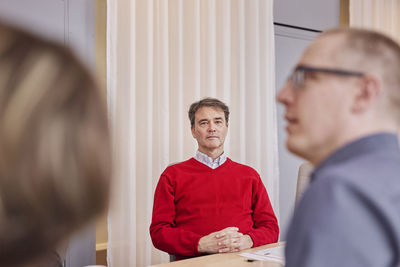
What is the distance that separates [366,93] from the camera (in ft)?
2.98

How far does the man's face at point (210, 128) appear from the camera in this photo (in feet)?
9.02

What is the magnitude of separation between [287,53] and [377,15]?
1.33 m

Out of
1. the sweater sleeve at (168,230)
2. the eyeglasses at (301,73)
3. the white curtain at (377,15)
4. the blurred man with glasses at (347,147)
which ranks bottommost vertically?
the sweater sleeve at (168,230)

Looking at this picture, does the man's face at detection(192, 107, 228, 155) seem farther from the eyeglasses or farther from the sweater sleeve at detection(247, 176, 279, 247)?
the eyeglasses

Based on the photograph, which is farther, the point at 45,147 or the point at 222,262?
the point at 222,262

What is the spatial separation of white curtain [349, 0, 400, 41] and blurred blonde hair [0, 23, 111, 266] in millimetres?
4538

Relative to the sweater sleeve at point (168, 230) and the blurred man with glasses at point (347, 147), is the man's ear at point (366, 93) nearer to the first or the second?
the blurred man with glasses at point (347, 147)

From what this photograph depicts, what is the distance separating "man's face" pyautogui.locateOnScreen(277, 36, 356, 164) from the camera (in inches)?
36.2

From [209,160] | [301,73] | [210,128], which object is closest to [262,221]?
[209,160]

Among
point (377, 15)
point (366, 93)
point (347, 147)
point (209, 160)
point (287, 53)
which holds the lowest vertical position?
point (209, 160)

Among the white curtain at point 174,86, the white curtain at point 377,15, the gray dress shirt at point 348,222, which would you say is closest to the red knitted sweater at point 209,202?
the white curtain at point 174,86

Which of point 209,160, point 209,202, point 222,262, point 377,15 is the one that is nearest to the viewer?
point 222,262

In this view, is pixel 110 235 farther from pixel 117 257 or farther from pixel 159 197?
pixel 159 197

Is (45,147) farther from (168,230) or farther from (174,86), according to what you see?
(174,86)
